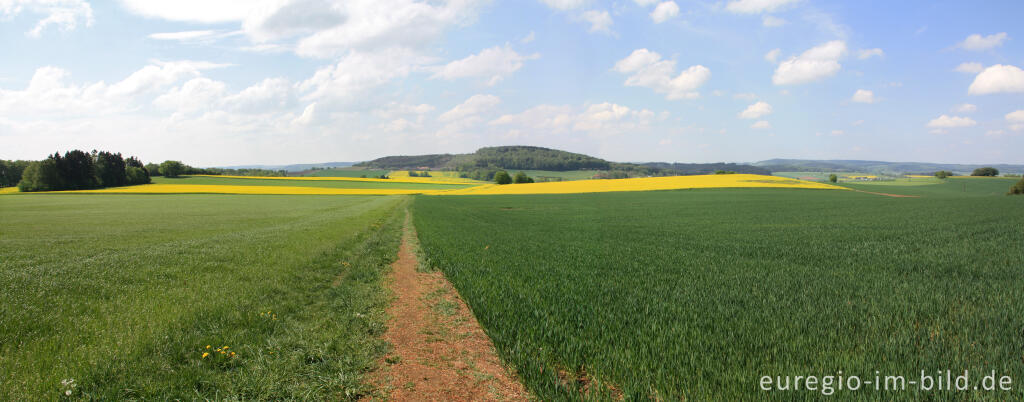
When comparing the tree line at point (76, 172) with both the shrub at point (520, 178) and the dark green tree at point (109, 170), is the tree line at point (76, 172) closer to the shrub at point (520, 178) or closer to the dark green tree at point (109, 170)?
the dark green tree at point (109, 170)

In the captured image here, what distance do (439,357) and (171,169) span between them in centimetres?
12873

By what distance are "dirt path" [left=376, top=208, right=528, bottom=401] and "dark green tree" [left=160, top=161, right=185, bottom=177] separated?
125 metres

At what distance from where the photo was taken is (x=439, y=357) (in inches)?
215

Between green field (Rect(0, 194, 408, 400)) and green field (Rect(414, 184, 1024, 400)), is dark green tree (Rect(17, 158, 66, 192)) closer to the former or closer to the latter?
green field (Rect(0, 194, 408, 400))

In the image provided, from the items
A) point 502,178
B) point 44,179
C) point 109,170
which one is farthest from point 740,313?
point 109,170

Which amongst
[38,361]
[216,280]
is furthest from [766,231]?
[38,361]

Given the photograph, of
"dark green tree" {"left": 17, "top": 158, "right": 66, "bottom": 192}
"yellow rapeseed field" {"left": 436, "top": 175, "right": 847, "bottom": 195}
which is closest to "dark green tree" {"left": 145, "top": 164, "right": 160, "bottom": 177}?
"dark green tree" {"left": 17, "top": 158, "right": 66, "bottom": 192}

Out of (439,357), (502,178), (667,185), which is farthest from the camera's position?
(502,178)

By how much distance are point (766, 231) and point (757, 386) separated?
1694 centimetres

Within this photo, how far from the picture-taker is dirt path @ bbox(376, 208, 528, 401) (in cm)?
450

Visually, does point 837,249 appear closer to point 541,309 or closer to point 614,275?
point 614,275

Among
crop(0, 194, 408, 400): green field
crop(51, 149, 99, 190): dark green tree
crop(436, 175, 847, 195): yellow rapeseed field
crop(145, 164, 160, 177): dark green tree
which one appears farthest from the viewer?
crop(145, 164, 160, 177): dark green tree

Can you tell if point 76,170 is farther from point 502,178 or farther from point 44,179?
point 502,178

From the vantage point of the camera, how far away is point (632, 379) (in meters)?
4.07
